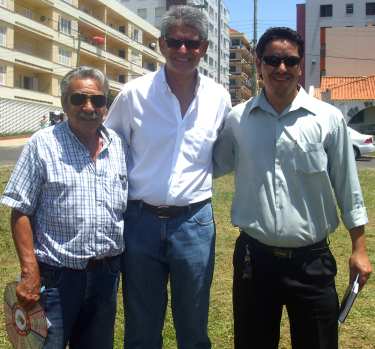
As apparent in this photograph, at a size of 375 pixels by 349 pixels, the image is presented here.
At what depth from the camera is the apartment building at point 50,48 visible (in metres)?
37.3

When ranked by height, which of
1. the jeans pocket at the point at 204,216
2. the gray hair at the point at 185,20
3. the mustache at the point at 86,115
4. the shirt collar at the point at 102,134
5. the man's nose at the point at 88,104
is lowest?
the jeans pocket at the point at 204,216

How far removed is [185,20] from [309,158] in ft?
3.58

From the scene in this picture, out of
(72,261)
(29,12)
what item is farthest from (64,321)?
(29,12)

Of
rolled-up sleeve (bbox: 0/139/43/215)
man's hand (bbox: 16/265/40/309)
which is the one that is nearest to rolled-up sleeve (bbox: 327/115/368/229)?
rolled-up sleeve (bbox: 0/139/43/215)

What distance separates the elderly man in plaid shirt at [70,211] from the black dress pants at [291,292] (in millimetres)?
739

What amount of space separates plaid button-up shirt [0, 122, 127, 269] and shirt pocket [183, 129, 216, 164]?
0.54 meters

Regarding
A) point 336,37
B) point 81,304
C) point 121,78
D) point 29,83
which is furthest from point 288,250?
point 121,78

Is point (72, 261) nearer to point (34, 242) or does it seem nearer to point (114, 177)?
point (34, 242)

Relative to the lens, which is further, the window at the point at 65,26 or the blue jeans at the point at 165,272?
the window at the point at 65,26

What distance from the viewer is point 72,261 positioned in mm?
2938

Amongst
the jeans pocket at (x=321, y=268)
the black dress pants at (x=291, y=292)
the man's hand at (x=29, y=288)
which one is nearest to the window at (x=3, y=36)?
the man's hand at (x=29, y=288)

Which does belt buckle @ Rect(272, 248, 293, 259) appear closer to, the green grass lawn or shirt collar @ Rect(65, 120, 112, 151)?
shirt collar @ Rect(65, 120, 112, 151)

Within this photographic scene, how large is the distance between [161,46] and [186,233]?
1.12 meters

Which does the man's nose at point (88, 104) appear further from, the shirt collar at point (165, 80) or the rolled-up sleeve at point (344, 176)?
the rolled-up sleeve at point (344, 176)
